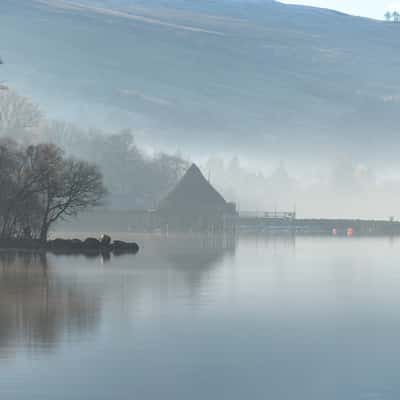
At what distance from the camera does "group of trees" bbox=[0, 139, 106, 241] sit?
7794 centimetres

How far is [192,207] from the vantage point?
164m

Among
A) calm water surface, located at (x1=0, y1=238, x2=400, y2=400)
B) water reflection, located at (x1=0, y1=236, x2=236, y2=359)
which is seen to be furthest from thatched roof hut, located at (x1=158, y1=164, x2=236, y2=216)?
calm water surface, located at (x1=0, y1=238, x2=400, y2=400)

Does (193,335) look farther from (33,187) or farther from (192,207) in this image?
(192,207)

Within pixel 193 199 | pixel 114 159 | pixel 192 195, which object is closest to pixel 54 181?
pixel 193 199

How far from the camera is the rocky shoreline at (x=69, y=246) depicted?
77250mm

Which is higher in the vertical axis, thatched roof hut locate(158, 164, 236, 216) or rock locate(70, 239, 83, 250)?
thatched roof hut locate(158, 164, 236, 216)

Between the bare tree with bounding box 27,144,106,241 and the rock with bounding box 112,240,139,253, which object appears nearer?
the bare tree with bounding box 27,144,106,241

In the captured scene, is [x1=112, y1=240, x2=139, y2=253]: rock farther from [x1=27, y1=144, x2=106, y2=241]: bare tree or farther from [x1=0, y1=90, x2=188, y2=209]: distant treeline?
[x1=0, y1=90, x2=188, y2=209]: distant treeline

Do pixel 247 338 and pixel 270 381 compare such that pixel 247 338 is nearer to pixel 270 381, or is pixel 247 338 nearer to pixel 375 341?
pixel 375 341

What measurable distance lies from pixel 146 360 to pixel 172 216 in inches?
5241

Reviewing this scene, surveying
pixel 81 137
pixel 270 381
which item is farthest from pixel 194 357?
pixel 81 137

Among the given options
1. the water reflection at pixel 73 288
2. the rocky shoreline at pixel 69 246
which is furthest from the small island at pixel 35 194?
the water reflection at pixel 73 288

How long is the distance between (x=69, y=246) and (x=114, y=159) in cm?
9743

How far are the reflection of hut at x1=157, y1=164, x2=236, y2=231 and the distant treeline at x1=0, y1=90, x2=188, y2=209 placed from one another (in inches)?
463
